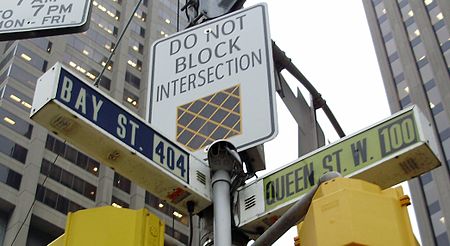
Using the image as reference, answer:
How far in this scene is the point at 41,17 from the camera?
4137mm

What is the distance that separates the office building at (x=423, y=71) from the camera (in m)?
61.8

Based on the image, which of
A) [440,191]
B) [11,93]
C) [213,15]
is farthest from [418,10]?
[213,15]

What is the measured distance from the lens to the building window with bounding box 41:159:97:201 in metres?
59.1

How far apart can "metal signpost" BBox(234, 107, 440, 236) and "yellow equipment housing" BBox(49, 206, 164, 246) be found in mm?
1285

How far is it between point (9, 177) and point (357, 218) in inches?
2231

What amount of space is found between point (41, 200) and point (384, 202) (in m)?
56.8

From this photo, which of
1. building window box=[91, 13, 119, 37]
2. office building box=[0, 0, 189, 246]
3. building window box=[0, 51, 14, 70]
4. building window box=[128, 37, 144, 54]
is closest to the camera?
office building box=[0, 0, 189, 246]

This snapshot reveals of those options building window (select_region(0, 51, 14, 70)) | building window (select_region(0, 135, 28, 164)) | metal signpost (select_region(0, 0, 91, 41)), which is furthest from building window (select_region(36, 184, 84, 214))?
metal signpost (select_region(0, 0, 91, 41))

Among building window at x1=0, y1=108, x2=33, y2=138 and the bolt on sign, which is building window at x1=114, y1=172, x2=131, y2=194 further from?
the bolt on sign

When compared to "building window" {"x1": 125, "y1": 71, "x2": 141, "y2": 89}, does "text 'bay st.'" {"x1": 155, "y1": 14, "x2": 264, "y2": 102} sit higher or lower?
lower

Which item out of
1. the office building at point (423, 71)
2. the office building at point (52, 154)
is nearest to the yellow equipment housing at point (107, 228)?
the office building at point (52, 154)

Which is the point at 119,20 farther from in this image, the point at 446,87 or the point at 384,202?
the point at 384,202

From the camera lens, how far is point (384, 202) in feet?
7.03

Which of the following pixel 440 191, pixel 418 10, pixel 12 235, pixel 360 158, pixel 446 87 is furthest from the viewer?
pixel 418 10
